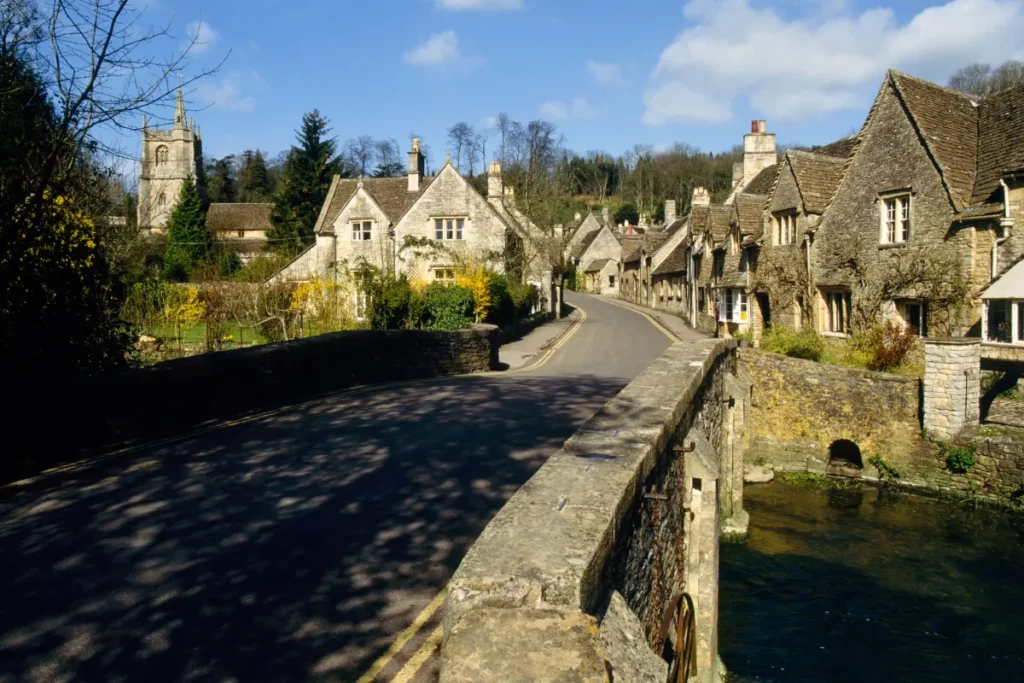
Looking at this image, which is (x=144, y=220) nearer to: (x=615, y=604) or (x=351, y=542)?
(x=351, y=542)

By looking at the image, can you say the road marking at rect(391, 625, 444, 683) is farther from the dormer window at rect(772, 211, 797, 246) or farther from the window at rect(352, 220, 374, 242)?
the window at rect(352, 220, 374, 242)

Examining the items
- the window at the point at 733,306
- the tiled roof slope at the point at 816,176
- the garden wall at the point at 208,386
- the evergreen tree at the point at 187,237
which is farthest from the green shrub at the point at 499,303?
the evergreen tree at the point at 187,237

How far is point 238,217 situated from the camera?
80250 millimetres

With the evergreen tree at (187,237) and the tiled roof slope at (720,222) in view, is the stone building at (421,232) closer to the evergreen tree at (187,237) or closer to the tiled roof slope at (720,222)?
the tiled roof slope at (720,222)

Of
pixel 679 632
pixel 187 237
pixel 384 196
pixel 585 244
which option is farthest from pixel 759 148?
pixel 585 244

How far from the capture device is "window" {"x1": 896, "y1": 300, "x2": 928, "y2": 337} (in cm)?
2475

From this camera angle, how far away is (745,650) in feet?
44.4

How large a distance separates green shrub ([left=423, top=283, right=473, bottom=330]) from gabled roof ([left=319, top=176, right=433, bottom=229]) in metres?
16.1

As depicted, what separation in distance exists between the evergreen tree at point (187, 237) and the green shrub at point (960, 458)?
173 ft

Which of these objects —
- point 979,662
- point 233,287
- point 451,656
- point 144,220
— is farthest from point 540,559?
point 233,287

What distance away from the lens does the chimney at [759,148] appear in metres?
47.1

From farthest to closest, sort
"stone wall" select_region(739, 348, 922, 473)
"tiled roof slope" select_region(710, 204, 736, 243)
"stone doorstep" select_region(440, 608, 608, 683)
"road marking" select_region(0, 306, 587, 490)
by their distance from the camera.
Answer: "tiled roof slope" select_region(710, 204, 736, 243), "stone wall" select_region(739, 348, 922, 473), "road marking" select_region(0, 306, 587, 490), "stone doorstep" select_region(440, 608, 608, 683)

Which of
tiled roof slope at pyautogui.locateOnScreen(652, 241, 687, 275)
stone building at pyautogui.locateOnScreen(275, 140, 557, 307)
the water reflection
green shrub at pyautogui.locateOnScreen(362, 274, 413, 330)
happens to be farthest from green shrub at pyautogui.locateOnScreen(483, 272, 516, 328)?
tiled roof slope at pyautogui.locateOnScreen(652, 241, 687, 275)

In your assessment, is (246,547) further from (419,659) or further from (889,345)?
(889,345)
